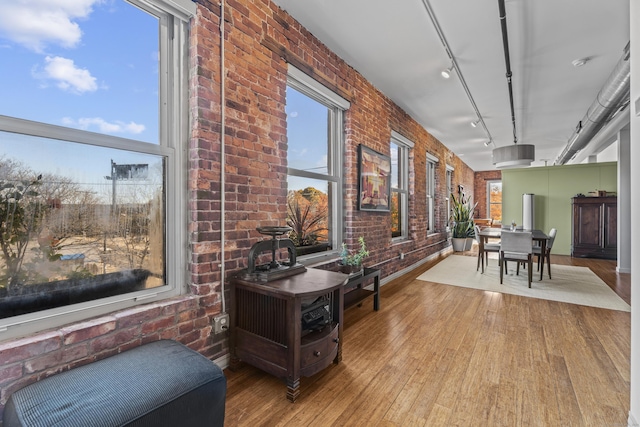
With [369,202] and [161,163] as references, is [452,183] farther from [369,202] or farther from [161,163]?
[161,163]

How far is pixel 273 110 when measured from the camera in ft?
8.72

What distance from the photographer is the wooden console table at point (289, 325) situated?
74.5 inches

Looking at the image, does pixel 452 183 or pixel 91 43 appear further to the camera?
pixel 452 183

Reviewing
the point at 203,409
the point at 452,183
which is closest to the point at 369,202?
the point at 203,409

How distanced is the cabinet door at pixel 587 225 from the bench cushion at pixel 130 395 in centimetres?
932

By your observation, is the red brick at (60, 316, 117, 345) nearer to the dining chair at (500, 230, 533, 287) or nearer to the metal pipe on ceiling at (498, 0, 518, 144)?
the metal pipe on ceiling at (498, 0, 518, 144)

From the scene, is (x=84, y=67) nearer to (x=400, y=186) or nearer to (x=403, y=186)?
(x=400, y=186)

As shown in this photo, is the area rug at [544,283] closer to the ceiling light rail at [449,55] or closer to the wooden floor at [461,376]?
the wooden floor at [461,376]

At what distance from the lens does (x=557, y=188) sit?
321 inches

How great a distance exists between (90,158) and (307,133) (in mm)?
2183

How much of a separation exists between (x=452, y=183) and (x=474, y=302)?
6.36 m

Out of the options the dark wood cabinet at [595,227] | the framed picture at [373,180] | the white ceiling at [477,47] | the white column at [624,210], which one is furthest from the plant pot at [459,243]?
the framed picture at [373,180]

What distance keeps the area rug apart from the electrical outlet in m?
3.79

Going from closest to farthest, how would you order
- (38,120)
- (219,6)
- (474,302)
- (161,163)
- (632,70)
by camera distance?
(38,120) → (632,70) → (161,163) → (219,6) → (474,302)
